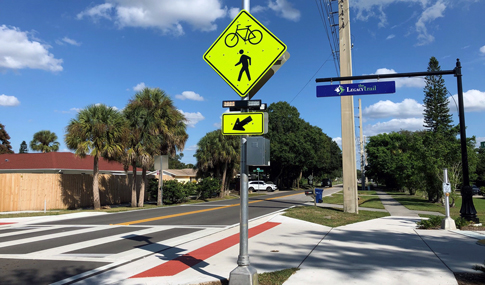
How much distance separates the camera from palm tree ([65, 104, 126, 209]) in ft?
67.1

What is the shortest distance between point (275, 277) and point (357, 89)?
354 inches

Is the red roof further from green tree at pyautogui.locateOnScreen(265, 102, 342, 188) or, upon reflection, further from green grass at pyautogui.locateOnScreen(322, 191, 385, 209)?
green tree at pyautogui.locateOnScreen(265, 102, 342, 188)

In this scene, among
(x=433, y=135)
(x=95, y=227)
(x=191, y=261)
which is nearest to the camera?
(x=191, y=261)

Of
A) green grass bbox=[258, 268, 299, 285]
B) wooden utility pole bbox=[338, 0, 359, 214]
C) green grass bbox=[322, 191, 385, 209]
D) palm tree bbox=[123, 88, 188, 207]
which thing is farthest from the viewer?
palm tree bbox=[123, 88, 188, 207]

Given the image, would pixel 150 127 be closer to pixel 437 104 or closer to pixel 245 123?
pixel 245 123

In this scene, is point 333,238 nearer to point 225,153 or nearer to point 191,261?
point 191,261

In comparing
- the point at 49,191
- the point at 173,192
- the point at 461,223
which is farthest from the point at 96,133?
the point at 461,223

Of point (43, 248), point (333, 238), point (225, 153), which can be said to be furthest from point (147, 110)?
point (333, 238)

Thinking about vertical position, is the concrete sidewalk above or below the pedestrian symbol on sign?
below

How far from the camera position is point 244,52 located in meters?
5.34

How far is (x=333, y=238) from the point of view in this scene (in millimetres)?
9750

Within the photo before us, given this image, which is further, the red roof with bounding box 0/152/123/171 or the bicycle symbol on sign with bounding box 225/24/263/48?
the red roof with bounding box 0/152/123/171

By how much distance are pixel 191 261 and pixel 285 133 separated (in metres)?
50.2

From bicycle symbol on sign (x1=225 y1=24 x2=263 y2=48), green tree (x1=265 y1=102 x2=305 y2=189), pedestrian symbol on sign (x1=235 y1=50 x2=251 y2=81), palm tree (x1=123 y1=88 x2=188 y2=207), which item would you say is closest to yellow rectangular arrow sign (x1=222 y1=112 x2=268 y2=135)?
pedestrian symbol on sign (x1=235 y1=50 x2=251 y2=81)
